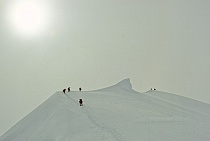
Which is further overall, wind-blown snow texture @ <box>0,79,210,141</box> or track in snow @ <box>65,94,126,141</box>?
wind-blown snow texture @ <box>0,79,210,141</box>

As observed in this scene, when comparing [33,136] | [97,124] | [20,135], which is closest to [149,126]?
[97,124]

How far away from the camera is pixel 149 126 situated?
20.4 metres

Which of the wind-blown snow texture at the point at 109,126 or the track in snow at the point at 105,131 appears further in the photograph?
the wind-blown snow texture at the point at 109,126

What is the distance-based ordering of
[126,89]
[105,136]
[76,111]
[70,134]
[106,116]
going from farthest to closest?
[126,89]
[76,111]
[106,116]
[70,134]
[105,136]

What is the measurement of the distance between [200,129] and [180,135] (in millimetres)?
3380

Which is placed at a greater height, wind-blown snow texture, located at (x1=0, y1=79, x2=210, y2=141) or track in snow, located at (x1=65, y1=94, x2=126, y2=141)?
track in snow, located at (x1=65, y1=94, x2=126, y2=141)

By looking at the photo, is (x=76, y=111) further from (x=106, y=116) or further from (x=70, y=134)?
(x=70, y=134)

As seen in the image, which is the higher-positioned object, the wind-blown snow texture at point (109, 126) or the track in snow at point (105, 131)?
the track in snow at point (105, 131)

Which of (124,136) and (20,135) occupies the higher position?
(124,136)

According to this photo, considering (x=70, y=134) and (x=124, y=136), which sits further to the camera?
(x=70, y=134)

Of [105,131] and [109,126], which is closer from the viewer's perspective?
[105,131]

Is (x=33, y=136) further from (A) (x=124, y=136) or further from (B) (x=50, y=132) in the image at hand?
(A) (x=124, y=136)

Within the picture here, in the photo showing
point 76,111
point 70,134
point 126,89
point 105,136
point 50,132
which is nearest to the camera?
point 105,136

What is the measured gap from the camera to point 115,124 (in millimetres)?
20328
